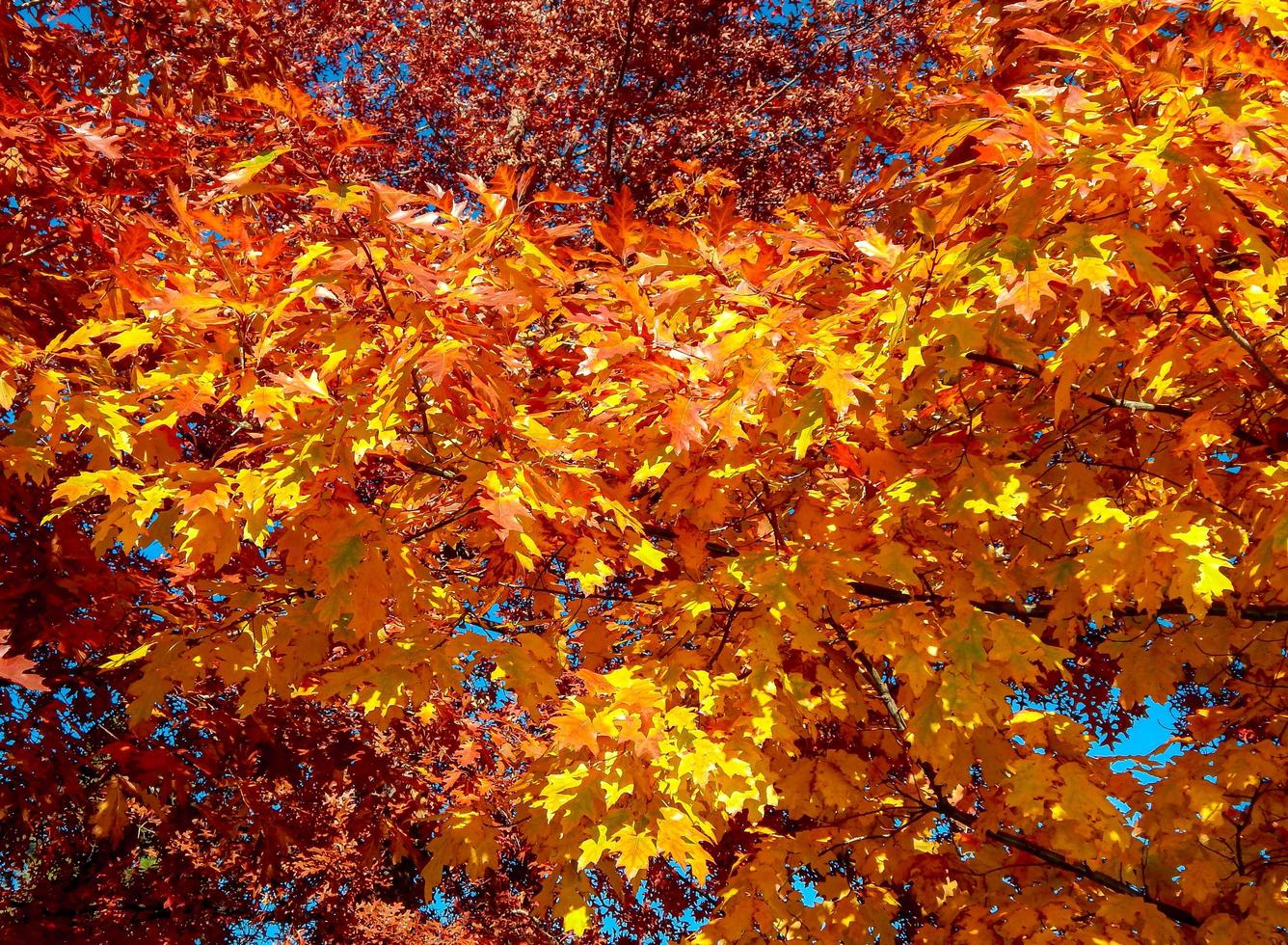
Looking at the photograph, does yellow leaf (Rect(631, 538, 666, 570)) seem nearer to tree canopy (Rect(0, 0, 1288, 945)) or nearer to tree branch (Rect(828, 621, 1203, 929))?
tree canopy (Rect(0, 0, 1288, 945))

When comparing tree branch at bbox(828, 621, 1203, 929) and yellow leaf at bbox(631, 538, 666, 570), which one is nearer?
yellow leaf at bbox(631, 538, 666, 570)

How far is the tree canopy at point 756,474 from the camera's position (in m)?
2.59

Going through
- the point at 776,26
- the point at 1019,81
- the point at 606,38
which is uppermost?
the point at 776,26

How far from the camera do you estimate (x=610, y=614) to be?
442 cm

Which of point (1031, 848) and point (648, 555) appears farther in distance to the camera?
point (1031, 848)

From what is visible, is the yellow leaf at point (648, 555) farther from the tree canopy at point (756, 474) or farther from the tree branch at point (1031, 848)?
the tree branch at point (1031, 848)

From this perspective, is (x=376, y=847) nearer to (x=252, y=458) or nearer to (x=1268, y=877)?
(x=252, y=458)

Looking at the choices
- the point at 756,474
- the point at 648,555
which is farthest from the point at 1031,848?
the point at 648,555

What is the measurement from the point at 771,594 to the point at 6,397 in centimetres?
279

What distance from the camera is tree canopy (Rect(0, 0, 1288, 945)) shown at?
102 inches

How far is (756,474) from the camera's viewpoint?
11.3 feet

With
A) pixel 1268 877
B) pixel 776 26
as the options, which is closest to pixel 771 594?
pixel 1268 877

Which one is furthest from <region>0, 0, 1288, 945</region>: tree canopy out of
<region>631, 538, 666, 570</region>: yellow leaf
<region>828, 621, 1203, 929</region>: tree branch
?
<region>631, 538, 666, 570</region>: yellow leaf

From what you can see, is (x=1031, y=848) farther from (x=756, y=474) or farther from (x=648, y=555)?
(x=648, y=555)
